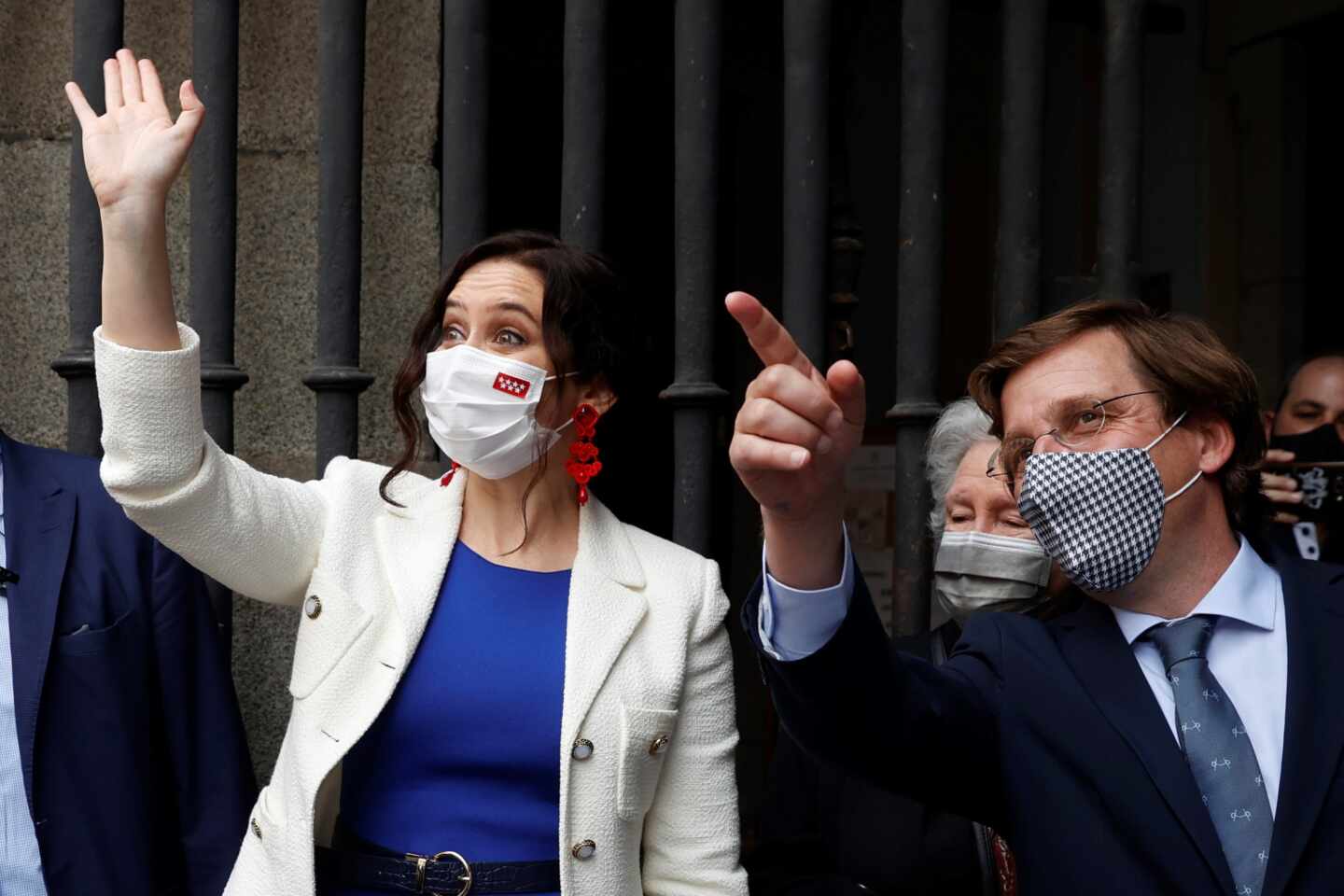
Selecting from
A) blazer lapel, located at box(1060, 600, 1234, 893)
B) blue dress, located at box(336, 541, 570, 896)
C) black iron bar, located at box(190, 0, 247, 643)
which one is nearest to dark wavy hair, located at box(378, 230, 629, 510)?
blue dress, located at box(336, 541, 570, 896)

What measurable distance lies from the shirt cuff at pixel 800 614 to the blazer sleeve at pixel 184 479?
3.29ft

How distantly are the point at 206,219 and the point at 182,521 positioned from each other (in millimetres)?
1143

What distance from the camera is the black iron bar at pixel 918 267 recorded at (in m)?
3.58

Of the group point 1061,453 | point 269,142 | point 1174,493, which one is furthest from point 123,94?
point 1174,493

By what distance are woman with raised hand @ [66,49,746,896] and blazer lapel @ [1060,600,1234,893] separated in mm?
708

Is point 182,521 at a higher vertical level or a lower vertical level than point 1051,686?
higher

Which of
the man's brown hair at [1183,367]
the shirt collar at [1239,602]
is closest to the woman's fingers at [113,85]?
the man's brown hair at [1183,367]

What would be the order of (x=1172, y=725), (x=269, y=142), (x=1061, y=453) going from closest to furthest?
(x=1172, y=725) < (x=1061, y=453) < (x=269, y=142)

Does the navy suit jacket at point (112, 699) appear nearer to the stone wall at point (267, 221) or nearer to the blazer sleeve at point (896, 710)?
the stone wall at point (267, 221)

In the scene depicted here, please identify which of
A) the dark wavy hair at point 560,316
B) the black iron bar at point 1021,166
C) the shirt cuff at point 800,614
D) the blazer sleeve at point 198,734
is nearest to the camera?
the shirt cuff at point 800,614

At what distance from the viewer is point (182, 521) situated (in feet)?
8.20

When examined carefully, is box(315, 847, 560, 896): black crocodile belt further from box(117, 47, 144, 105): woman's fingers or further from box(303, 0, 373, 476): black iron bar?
box(117, 47, 144, 105): woman's fingers

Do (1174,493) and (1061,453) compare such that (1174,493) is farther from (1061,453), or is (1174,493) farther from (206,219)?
(206,219)

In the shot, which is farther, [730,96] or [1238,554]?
[730,96]
